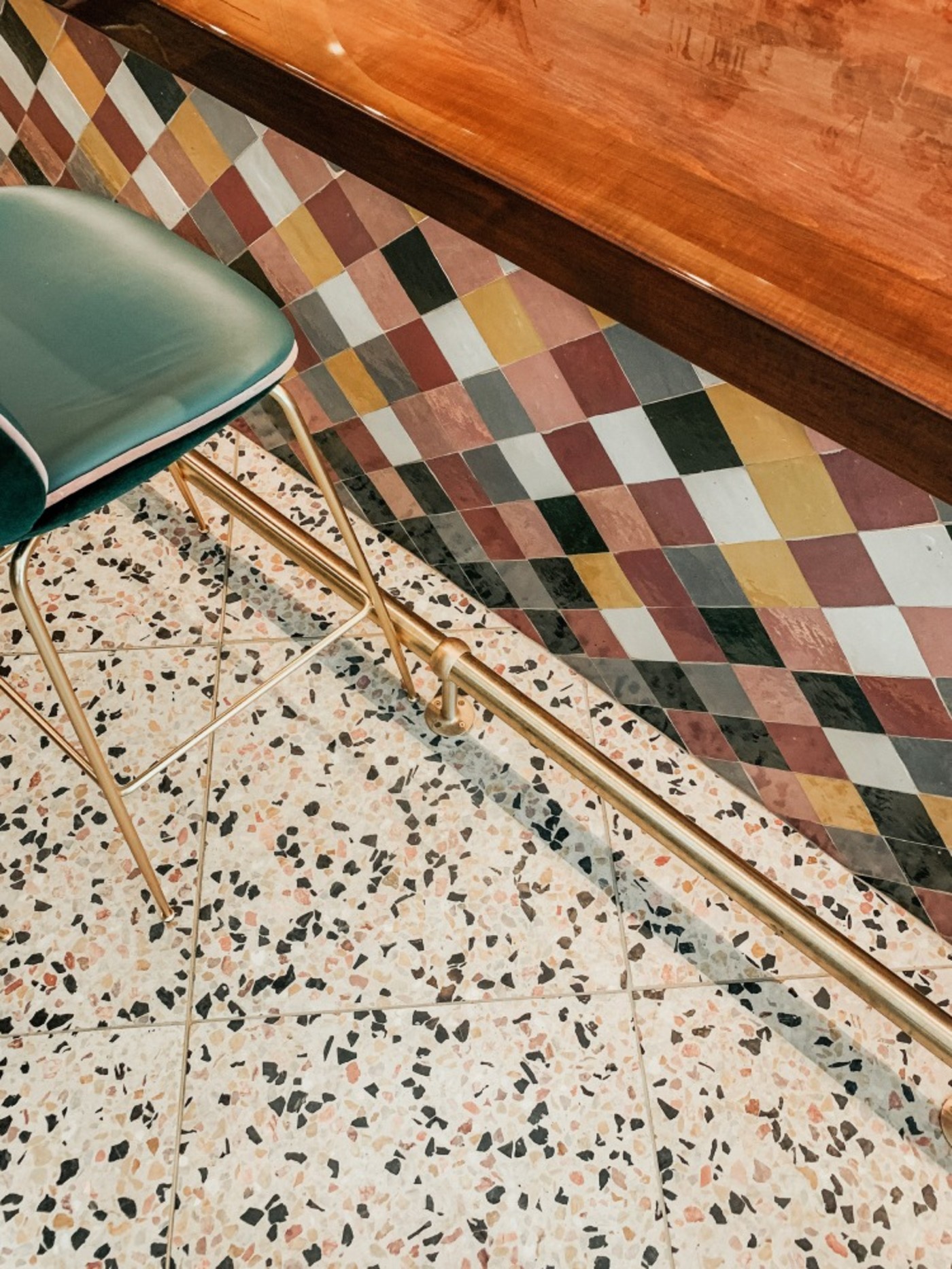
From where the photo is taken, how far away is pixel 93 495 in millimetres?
1021

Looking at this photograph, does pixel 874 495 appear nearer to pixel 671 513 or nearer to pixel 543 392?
pixel 671 513

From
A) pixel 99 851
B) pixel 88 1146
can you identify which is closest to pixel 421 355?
pixel 99 851

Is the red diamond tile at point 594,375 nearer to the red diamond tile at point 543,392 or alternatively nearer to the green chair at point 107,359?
the red diamond tile at point 543,392

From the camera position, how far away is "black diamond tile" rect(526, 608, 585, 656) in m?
1.68

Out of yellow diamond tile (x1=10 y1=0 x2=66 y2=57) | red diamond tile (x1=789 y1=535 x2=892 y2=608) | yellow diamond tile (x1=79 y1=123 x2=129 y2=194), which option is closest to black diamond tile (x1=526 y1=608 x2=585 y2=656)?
red diamond tile (x1=789 y1=535 x2=892 y2=608)

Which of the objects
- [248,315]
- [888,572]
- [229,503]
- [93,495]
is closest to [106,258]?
[248,315]

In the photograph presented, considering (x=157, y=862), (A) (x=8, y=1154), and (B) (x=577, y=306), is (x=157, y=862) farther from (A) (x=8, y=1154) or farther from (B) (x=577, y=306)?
(B) (x=577, y=306)

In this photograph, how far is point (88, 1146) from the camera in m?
1.31

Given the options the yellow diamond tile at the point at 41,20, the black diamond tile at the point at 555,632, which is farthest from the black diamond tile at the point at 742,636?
the yellow diamond tile at the point at 41,20

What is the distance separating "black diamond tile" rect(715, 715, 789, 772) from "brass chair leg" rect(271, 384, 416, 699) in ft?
1.82

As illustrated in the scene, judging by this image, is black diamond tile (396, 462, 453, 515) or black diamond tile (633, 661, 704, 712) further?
black diamond tile (396, 462, 453, 515)

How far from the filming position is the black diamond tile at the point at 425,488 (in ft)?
5.48

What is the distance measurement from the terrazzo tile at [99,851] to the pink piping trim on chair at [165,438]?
0.76 meters

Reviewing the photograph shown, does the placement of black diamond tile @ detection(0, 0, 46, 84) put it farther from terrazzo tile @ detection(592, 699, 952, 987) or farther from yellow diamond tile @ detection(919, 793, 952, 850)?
yellow diamond tile @ detection(919, 793, 952, 850)
